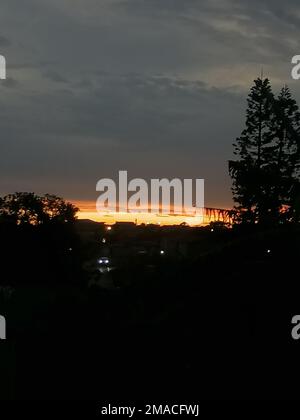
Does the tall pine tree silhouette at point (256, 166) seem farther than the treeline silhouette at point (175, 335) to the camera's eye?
Yes

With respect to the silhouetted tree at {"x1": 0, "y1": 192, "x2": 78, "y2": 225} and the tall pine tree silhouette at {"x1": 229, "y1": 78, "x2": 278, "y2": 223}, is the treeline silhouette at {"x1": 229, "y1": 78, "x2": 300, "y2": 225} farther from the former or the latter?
the silhouetted tree at {"x1": 0, "y1": 192, "x2": 78, "y2": 225}

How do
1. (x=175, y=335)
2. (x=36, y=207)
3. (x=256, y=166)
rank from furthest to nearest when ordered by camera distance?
(x=36, y=207)
(x=256, y=166)
(x=175, y=335)

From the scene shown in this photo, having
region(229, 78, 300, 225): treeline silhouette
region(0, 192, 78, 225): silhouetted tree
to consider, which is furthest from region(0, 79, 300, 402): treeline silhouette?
region(0, 192, 78, 225): silhouetted tree

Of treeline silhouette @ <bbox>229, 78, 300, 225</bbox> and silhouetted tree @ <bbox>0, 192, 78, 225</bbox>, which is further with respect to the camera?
silhouetted tree @ <bbox>0, 192, 78, 225</bbox>

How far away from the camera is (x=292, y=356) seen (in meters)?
9.48

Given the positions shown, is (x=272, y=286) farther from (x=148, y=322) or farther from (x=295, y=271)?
(x=148, y=322)

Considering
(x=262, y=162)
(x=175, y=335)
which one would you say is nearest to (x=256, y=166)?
(x=262, y=162)

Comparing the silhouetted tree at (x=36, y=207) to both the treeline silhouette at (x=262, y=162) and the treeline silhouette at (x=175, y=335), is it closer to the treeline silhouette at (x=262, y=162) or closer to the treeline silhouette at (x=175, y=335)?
the treeline silhouette at (x=262, y=162)

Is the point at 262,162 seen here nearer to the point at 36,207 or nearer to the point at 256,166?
the point at 256,166

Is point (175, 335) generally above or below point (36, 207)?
below

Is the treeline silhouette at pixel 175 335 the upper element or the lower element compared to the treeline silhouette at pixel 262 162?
lower

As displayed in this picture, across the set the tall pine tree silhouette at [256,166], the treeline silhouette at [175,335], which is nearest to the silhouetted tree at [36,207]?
the tall pine tree silhouette at [256,166]

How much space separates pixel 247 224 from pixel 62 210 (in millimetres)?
31468

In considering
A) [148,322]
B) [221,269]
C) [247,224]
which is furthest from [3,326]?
[247,224]
